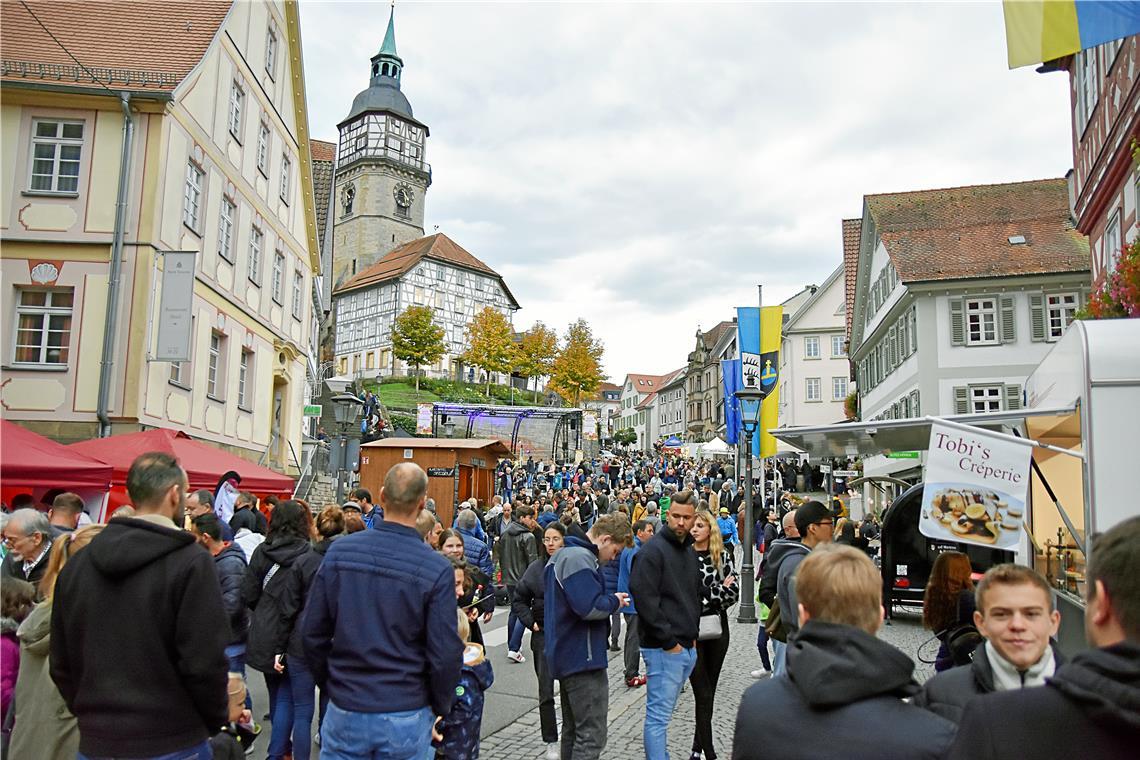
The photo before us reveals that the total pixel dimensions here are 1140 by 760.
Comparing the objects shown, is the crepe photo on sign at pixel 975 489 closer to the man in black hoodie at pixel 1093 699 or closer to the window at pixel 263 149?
the man in black hoodie at pixel 1093 699

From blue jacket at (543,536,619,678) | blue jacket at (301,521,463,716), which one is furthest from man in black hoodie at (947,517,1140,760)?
blue jacket at (543,536,619,678)

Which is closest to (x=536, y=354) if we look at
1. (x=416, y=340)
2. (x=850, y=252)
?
(x=416, y=340)

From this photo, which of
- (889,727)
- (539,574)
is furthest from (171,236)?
(889,727)

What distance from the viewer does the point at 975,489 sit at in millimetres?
5945

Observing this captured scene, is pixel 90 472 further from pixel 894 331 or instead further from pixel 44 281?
pixel 894 331

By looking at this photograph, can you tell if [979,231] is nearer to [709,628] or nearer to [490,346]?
[709,628]

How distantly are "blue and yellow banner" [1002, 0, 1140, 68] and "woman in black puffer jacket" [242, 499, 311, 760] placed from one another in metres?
6.30

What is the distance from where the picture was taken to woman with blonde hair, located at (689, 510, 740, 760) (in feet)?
21.2

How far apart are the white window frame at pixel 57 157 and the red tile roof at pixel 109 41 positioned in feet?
2.51

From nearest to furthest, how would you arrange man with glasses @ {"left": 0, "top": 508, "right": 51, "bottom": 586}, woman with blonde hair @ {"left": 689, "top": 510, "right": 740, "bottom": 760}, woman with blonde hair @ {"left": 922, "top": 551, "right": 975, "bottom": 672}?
1. woman with blonde hair @ {"left": 922, "top": 551, "right": 975, "bottom": 672}
2. man with glasses @ {"left": 0, "top": 508, "right": 51, "bottom": 586}
3. woman with blonde hair @ {"left": 689, "top": 510, "right": 740, "bottom": 760}

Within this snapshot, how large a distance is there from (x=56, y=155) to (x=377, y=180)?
8192 cm

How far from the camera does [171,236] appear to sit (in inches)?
665

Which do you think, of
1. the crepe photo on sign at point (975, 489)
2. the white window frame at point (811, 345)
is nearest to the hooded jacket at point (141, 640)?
the crepe photo on sign at point (975, 489)

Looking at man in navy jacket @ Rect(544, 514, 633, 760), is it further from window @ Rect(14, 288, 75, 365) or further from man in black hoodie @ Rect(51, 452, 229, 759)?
window @ Rect(14, 288, 75, 365)
